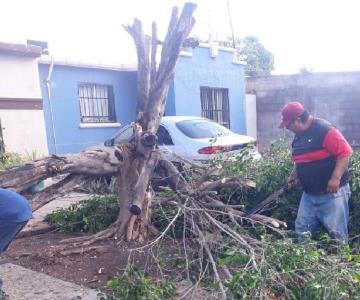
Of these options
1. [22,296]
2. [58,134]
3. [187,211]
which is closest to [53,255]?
[22,296]

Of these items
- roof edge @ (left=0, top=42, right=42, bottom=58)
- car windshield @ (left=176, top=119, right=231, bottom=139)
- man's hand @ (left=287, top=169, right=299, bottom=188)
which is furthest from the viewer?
roof edge @ (left=0, top=42, right=42, bottom=58)

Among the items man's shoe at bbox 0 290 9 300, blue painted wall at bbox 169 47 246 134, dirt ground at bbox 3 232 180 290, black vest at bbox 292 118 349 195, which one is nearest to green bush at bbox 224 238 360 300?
black vest at bbox 292 118 349 195

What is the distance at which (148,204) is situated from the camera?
589 cm

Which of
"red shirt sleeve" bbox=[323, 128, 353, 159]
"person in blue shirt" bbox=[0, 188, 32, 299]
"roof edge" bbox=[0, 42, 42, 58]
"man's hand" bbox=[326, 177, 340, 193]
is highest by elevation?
"roof edge" bbox=[0, 42, 42, 58]

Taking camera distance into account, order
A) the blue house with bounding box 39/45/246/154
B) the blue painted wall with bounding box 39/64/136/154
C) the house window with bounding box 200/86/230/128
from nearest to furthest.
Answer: the blue painted wall with bounding box 39/64/136/154 → the blue house with bounding box 39/45/246/154 → the house window with bounding box 200/86/230/128

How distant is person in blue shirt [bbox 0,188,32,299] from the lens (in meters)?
3.52

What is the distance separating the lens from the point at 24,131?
1096 centimetres

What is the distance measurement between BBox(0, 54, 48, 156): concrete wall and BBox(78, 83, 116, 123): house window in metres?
2.09

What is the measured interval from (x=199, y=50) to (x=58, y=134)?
574 centimetres

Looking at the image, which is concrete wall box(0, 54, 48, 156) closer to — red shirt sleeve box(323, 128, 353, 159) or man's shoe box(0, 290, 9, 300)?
man's shoe box(0, 290, 9, 300)

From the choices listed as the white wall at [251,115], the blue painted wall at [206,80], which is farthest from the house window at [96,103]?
the white wall at [251,115]

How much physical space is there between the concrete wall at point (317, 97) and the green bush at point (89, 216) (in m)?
Result: 11.4

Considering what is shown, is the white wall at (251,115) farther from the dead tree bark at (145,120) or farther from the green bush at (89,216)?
the dead tree bark at (145,120)

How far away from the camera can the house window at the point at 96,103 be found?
1338 cm
